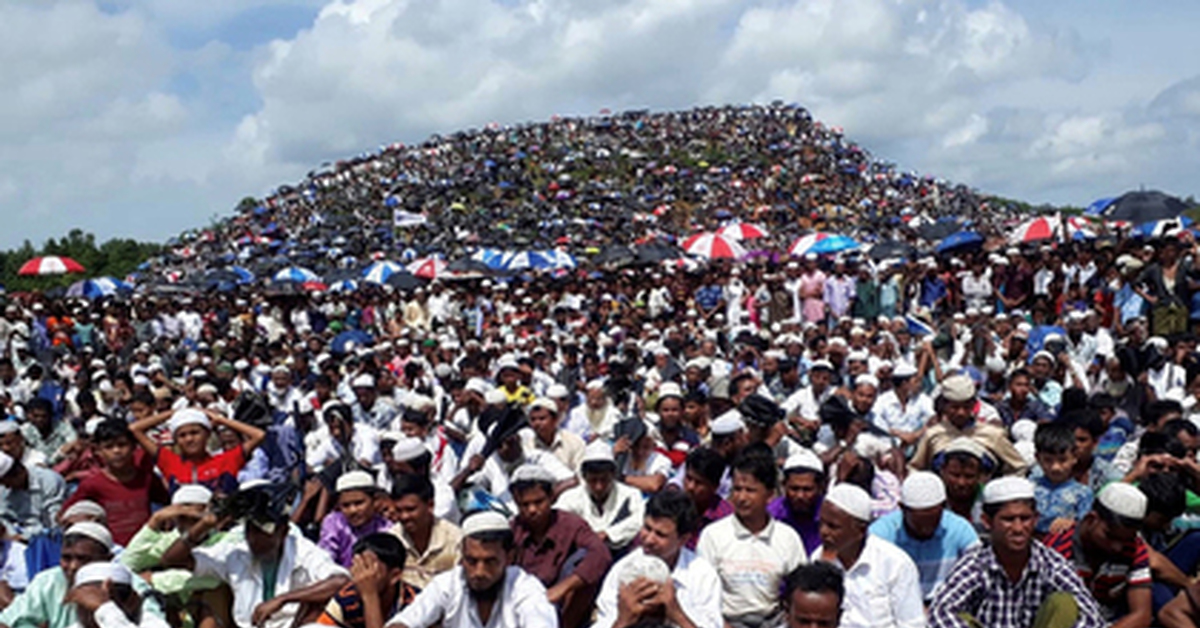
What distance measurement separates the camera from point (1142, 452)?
5754 mm

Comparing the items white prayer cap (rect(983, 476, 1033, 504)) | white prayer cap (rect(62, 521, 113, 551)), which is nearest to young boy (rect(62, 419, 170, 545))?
white prayer cap (rect(62, 521, 113, 551))

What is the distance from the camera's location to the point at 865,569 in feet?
14.2

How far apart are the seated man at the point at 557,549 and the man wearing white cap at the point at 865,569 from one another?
1.17 metres

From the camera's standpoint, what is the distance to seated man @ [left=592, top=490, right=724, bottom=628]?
3.96 m

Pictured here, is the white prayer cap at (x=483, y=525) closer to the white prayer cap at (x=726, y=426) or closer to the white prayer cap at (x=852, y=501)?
the white prayer cap at (x=852, y=501)

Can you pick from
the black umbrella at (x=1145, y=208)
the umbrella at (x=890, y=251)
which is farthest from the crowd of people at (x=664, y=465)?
the umbrella at (x=890, y=251)

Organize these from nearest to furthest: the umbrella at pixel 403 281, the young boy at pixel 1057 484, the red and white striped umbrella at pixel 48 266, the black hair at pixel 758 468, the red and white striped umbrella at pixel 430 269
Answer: the black hair at pixel 758 468 → the young boy at pixel 1057 484 → the umbrella at pixel 403 281 → the red and white striped umbrella at pixel 48 266 → the red and white striped umbrella at pixel 430 269

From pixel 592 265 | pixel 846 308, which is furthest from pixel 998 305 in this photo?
pixel 592 265

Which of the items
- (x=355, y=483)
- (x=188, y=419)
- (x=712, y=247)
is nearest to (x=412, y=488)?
(x=355, y=483)

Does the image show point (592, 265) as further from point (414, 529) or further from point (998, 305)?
point (414, 529)

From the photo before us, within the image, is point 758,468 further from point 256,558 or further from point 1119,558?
point 256,558

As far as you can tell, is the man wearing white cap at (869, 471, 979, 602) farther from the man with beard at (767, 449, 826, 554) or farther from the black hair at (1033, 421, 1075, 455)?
the black hair at (1033, 421, 1075, 455)

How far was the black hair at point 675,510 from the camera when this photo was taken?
4512mm

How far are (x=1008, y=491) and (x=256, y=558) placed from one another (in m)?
3.23
